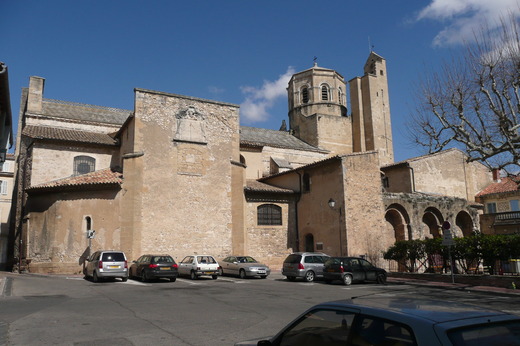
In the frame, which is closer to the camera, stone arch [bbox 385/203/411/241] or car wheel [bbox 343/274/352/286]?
car wheel [bbox 343/274/352/286]

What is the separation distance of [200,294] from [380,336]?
1238 centimetres

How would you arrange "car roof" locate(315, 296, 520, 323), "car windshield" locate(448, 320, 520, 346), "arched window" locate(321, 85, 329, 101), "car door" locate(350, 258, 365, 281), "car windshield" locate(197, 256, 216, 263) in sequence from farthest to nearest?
"arched window" locate(321, 85, 329, 101)
"car windshield" locate(197, 256, 216, 263)
"car door" locate(350, 258, 365, 281)
"car roof" locate(315, 296, 520, 323)
"car windshield" locate(448, 320, 520, 346)

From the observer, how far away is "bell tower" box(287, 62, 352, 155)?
41688 millimetres

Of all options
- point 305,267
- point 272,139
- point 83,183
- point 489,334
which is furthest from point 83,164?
point 489,334

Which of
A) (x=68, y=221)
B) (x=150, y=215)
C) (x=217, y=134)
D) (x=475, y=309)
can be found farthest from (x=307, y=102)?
(x=475, y=309)

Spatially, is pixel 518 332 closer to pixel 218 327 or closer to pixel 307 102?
pixel 218 327

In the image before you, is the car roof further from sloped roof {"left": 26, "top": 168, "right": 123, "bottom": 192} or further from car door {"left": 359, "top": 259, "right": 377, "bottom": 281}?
sloped roof {"left": 26, "top": 168, "right": 123, "bottom": 192}

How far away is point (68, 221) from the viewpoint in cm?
2327

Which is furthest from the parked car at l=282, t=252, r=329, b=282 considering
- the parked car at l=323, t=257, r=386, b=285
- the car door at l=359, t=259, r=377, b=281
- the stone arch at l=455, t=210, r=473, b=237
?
the stone arch at l=455, t=210, r=473, b=237

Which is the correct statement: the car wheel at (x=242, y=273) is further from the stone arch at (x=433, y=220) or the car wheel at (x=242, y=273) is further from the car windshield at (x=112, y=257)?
the stone arch at (x=433, y=220)

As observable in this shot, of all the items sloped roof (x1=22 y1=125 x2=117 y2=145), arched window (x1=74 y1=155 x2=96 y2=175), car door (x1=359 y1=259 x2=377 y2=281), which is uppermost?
sloped roof (x1=22 y1=125 x2=117 y2=145)

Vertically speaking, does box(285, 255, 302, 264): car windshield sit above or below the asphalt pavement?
above

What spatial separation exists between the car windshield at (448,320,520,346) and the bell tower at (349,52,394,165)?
40.1 metres

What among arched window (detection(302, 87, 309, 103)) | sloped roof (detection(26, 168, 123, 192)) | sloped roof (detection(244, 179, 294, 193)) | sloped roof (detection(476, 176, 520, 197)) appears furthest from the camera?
arched window (detection(302, 87, 309, 103))
